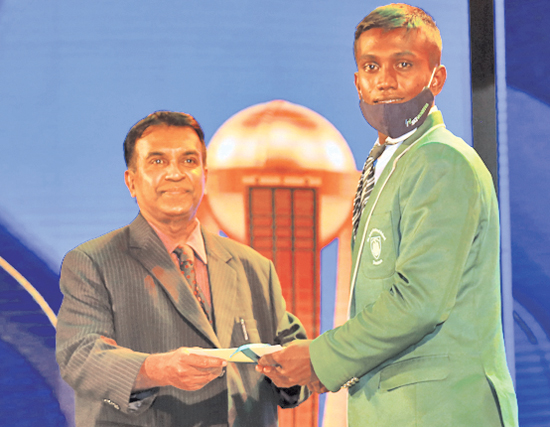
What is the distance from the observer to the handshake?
1948 millimetres

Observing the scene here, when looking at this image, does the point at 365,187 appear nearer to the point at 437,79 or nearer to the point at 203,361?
the point at 437,79

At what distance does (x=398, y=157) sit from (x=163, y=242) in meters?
1.01

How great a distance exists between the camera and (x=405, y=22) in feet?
6.63

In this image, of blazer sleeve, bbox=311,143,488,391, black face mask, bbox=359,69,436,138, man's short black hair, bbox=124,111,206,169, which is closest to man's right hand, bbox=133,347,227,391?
blazer sleeve, bbox=311,143,488,391

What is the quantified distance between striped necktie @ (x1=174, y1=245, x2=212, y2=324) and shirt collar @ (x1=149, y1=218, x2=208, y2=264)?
18 mm

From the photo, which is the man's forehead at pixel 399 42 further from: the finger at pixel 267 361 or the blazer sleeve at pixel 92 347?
the blazer sleeve at pixel 92 347

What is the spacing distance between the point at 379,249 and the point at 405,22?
2.50 ft

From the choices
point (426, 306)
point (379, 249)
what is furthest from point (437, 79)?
point (426, 306)

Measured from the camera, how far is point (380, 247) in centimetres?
184

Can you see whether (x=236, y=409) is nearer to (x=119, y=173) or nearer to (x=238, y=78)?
(x=119, y=173)

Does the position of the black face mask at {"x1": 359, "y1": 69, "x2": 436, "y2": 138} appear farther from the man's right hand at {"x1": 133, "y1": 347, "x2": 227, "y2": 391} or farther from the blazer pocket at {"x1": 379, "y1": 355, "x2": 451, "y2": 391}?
the man's right hand at {"x1": 133, "y1": 347, "x2": 227, "y2": 391}

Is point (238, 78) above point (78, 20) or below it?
below

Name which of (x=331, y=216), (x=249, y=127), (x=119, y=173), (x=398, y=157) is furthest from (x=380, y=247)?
(x=119, y=173)

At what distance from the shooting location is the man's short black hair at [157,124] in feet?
8.29
